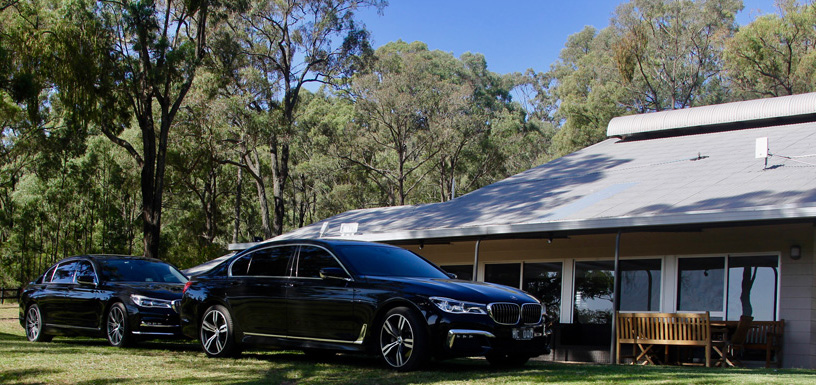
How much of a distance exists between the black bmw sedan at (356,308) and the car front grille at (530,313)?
0.03 feet

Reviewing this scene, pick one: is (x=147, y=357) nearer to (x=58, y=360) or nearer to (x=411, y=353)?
(x=58, y=360)

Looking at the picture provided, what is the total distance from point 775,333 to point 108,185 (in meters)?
41.7

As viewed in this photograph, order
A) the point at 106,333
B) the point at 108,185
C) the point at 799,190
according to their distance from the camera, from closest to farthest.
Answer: the point at 799,190 < the point at 106,333 < the point at 108,185

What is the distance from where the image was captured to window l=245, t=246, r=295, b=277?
9.23 metres

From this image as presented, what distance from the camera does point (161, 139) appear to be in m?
24.1

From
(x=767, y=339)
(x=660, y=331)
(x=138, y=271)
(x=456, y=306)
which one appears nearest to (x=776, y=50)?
(x=767, y=339)

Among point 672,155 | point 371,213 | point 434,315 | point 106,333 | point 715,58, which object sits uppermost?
point 715,58

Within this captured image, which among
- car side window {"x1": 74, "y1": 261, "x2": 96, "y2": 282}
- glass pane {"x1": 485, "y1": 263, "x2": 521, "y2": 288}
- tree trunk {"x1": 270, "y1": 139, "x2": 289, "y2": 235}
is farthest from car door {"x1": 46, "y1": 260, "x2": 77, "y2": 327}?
tree trunk {"x1": 270, "y1": 139, "x2": 289, "y2": 235}

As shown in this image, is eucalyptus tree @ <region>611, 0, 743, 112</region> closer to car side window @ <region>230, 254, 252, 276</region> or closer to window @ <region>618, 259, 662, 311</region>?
window @ <region>618, 259, 662, 311</region>

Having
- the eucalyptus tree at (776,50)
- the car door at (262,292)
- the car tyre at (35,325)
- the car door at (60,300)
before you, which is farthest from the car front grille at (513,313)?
the eucalyptus tree at (776,50)

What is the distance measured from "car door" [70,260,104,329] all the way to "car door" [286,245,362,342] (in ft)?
14.7

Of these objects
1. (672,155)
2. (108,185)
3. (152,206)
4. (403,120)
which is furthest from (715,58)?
(108,185)

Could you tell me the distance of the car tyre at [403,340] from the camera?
7664 millimetres

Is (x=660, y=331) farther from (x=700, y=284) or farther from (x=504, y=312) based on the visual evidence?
(x=504, y=312)
